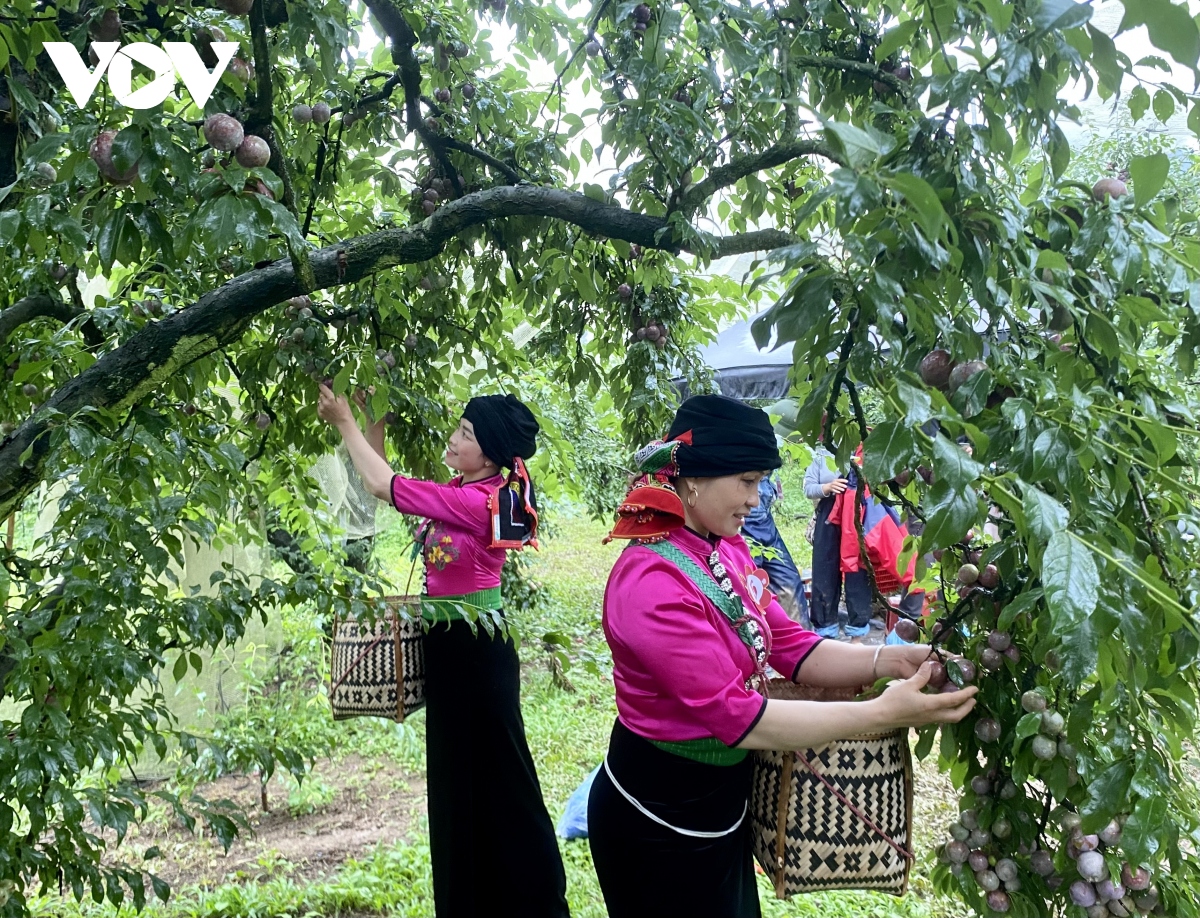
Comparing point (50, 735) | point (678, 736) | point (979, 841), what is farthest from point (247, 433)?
point (979, 841)

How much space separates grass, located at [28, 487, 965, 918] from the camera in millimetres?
3096

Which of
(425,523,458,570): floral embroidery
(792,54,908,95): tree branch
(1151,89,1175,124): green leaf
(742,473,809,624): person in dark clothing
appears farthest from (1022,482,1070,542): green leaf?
(742,473,809,624): person in dark clothing

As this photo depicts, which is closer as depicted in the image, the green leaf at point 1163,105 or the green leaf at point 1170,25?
the green leaf at point 1170,25

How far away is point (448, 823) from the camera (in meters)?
2.81

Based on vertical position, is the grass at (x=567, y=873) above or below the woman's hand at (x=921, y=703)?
below

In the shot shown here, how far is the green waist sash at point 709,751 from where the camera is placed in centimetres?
166

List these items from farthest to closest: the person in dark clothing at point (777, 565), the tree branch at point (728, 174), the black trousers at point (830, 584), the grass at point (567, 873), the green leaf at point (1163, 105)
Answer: the black trousers at point (830, 584) → the person in dark clothing at point (777, 565) → the grass at point (567, 873) → the tree branch at point (728, 174) → the green leaf at point (1163, 105)

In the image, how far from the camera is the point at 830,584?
556 cm

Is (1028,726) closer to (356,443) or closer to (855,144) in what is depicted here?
(855,144)

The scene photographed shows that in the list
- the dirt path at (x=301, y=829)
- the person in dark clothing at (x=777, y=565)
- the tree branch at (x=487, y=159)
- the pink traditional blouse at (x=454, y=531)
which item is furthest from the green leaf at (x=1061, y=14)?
the person in dark clothing at (x=777, y=565)

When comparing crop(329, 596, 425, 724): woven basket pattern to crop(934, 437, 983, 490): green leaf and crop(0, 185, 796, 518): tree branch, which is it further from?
crop(934, 437, 983, 490): green leaf

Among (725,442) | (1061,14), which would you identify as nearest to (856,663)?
(725,442)

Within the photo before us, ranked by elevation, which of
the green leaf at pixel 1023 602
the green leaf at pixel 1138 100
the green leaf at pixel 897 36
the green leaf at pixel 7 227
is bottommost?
the green leaf at pixel 1023 602

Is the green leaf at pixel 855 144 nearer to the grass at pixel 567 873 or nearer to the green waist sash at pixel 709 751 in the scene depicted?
the green waist sash at pixel 709 751
